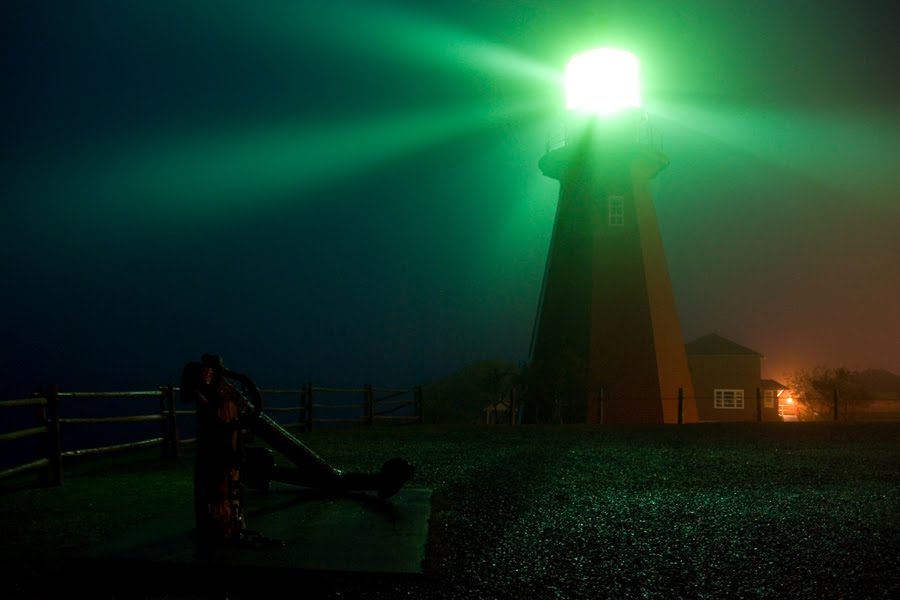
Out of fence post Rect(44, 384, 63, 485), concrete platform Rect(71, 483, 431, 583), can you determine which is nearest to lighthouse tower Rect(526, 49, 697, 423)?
fence post Rect(44, 384, 63, 485)

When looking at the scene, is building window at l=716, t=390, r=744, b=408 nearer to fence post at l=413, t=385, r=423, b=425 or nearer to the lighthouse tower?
the lighthouse tower

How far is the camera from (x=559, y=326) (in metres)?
25.2

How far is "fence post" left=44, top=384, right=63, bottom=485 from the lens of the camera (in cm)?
841

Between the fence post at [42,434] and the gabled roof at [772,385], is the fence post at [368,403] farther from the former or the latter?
the gabled roof at [772,385]

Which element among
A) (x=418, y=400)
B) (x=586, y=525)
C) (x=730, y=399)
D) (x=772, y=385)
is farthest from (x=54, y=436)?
(x=772, y=385)

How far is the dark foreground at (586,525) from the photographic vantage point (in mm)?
3961

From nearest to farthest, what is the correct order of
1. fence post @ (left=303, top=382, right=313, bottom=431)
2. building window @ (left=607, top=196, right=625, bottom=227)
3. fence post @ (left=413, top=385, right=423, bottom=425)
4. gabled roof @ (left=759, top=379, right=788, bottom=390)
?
fence post @ (left=303, top=382, right=313, bottom=431)
fence post @ (left=413, top=385, right=423, bottom=425)
building window @ (left=607, top=196, right=625, bottom=227)
gabled roof @ (left=759, top=379, right=788, bottom=390)

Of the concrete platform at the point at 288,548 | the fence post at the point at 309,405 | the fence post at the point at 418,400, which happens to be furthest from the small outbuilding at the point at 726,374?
the concrete platform at the point at 288,548

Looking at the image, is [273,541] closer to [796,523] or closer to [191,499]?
[191,499]

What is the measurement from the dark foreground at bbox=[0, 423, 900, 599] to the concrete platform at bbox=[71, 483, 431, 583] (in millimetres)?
65

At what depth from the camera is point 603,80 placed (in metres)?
25.8

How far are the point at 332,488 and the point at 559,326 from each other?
65.0 ft

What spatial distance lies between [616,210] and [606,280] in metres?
2.69

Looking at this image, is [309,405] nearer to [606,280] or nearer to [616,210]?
[606,280]
